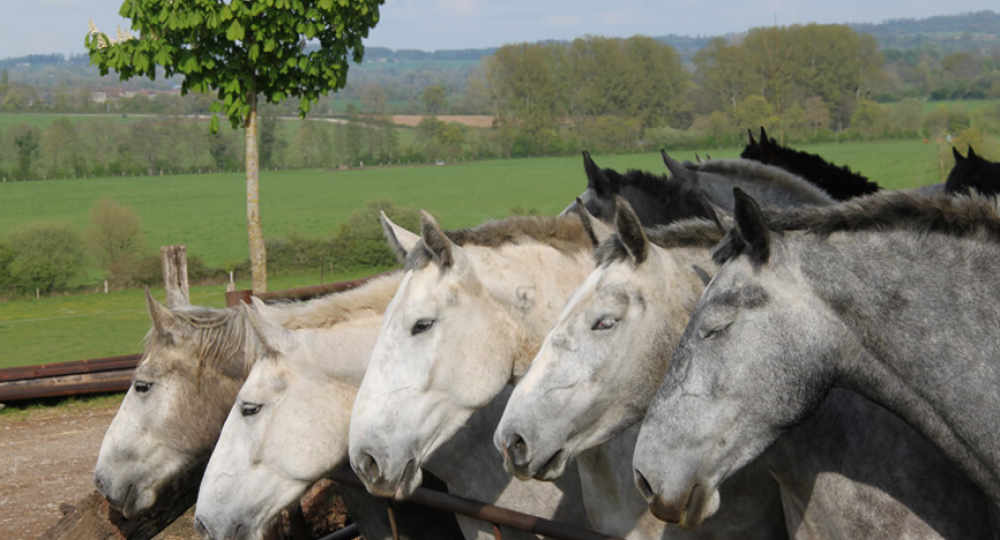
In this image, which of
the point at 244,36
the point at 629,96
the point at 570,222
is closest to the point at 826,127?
the point at 629,96

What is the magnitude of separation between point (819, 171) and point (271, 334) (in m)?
3.73

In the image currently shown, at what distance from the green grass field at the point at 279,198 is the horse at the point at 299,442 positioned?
15.0m

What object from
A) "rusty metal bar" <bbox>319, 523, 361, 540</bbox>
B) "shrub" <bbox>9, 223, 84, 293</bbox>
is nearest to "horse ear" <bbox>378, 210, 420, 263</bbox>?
"rusty metal bar" <bbox>319, 523, 361, 540</bbox>

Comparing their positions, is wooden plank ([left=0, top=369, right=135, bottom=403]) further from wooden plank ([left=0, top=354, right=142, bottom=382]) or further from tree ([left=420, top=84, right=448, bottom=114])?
tree ([left=420, top=84, right=448, bottom=114])

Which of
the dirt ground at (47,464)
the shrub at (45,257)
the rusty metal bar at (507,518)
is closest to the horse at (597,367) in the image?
the rusty metal bar at (507,518)

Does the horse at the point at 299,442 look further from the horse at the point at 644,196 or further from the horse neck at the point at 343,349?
the horse at the point at 644,196

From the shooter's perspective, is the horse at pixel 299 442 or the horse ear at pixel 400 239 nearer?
the horse at pixel 299 442

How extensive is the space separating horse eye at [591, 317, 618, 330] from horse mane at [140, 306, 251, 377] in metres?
2.07

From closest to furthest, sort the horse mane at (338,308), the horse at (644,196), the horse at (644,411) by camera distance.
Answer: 1. the horse at (644,411)
2. the horse mane at (338,308)
3. the horse at (644,196)

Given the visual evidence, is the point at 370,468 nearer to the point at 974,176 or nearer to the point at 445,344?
the point at 445,344

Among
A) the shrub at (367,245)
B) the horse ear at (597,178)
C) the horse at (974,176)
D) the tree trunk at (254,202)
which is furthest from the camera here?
the shrub at (367,245)

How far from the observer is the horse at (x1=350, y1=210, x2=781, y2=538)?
2.99 m

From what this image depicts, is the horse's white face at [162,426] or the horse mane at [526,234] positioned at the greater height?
the horse mane at [526,234]

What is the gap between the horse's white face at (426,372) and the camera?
9.80 feet
